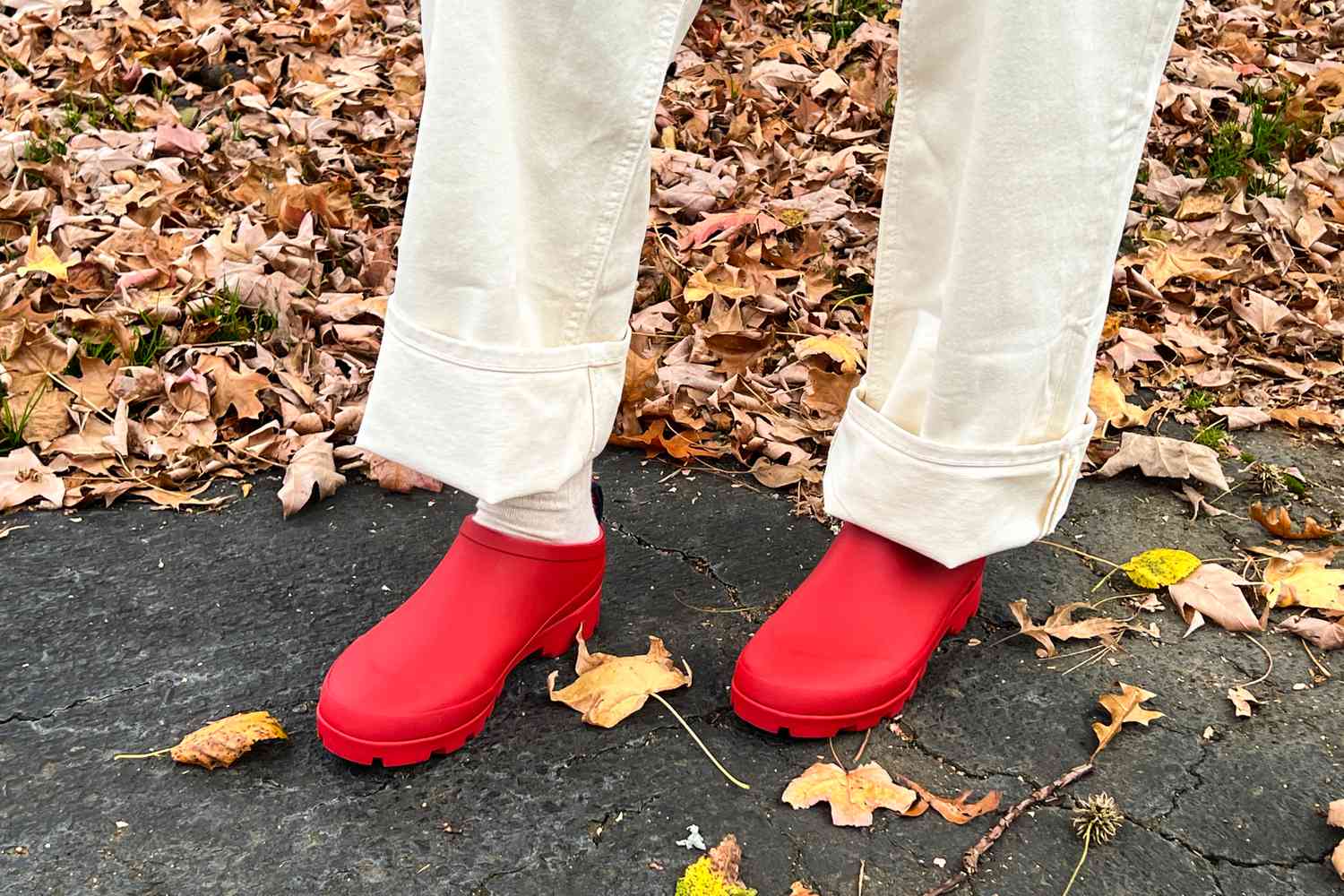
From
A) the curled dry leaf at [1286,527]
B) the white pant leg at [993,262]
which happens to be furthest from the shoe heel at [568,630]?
the curled dry leaf at [1286,527]

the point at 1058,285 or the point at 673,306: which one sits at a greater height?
the point at 1058,285

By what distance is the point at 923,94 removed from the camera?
1165mm

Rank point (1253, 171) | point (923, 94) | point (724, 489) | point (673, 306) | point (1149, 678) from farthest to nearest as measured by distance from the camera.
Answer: point (1253, 171), point (673, 306), point (724, 489), point (1149, 678), point (923, 94)

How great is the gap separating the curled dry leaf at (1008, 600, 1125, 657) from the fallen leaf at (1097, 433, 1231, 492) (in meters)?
0.41

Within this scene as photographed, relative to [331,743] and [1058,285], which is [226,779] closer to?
[331,743]

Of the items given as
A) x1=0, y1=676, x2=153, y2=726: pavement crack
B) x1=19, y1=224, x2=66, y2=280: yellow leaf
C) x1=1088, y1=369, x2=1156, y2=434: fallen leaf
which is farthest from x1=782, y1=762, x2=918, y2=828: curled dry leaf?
x1=19, y1=224, x2=66, y2=280: yellow leaf

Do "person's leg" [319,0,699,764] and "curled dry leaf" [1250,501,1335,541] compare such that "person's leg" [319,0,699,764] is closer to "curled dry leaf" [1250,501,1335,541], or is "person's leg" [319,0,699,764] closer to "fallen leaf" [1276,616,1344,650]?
"fallen leaf" [1276,616,1344,650]

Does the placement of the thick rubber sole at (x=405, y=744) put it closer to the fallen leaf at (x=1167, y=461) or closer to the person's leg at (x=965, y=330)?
the person's leg at (x=965, y=330)

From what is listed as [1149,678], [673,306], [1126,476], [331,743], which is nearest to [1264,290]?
[1126,476]

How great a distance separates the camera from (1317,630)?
1455 mm

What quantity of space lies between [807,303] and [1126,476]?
2.34 feet

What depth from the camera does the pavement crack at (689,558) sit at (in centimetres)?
156

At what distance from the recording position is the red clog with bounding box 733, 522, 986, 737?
1.26 metres

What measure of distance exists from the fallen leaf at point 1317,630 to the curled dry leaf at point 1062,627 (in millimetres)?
209
